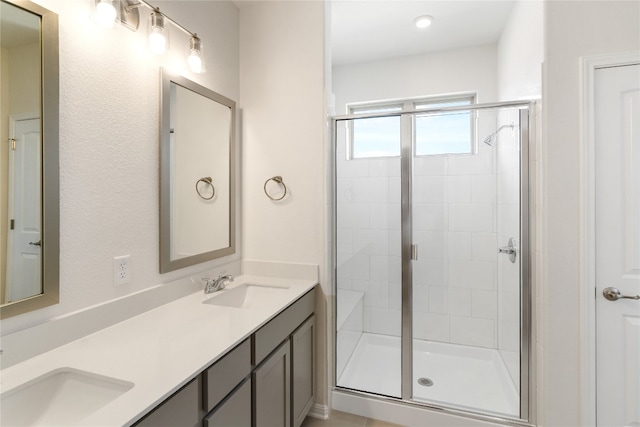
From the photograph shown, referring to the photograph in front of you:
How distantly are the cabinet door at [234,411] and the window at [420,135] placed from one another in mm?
1584

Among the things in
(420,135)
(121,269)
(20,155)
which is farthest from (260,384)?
(420,135)

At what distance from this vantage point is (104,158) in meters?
1.33

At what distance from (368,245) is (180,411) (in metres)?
1.63

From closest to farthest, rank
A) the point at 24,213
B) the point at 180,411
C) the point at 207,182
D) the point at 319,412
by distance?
the point at 180,411 → the point at 24,213 → the point at 207,182 → the point at 319,412

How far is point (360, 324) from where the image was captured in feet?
8.14

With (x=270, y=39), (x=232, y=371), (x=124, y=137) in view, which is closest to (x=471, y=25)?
(x=270, y=39)

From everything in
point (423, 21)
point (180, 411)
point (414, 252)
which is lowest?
point (180, 411)

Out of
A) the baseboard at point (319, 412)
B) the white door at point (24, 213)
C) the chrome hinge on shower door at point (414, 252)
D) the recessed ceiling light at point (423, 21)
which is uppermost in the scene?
the recessed ceiling light at point (423, 21)

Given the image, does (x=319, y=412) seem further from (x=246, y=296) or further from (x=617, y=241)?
(x=617, y=241)

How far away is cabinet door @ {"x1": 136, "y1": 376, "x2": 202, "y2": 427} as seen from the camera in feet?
2.85

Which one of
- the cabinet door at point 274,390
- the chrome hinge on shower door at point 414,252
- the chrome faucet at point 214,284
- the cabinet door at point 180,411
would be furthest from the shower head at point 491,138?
the cabinet door at point 180,411

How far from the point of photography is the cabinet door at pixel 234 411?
3.66 ft

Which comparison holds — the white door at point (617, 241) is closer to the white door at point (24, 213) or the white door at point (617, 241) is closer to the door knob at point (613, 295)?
the door knob at point (613, 295)

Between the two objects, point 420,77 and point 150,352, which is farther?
point 420,77
